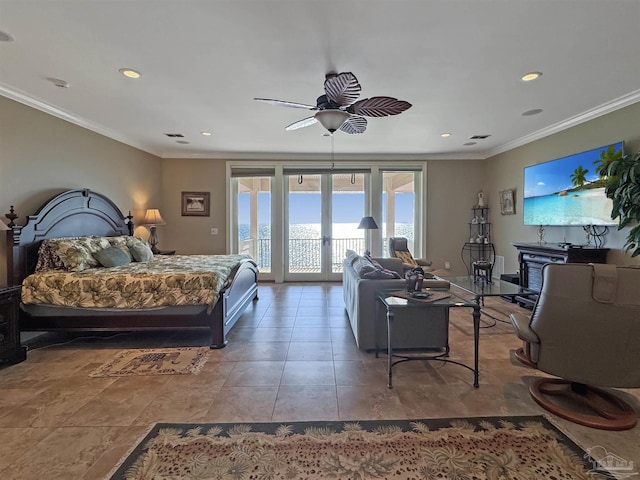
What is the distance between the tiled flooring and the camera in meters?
1.85

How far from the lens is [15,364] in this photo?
2.88 meters

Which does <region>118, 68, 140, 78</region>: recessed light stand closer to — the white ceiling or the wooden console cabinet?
the white ceiling

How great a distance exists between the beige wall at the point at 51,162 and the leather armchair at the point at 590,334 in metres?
4.95

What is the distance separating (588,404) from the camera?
2154 mm

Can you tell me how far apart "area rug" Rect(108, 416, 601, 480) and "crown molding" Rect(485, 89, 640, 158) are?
3.71 metres

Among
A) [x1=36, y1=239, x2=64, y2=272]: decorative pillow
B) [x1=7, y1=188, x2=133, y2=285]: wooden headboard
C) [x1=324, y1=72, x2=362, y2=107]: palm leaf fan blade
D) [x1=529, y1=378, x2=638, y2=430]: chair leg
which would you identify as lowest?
[x1=529, y1=378, x2=638, y2=430]: chair leg

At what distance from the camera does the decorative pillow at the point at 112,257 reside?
3762mm

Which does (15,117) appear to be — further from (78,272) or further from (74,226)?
(78,272)

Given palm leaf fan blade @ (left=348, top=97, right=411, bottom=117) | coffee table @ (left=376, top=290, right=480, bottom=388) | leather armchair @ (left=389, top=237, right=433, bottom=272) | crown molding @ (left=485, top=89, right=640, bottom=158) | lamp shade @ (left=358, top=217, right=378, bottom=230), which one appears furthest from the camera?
leather armchair @ (left=389, top=237, right=433, bottom=272)

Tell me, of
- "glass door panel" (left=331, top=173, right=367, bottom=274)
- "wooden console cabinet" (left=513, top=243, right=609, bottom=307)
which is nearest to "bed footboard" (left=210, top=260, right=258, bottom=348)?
"glass door panel" (left=331, top=173, right=367, bottom=274)

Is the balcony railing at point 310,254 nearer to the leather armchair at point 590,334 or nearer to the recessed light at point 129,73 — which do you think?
the recessed light at point 129,73

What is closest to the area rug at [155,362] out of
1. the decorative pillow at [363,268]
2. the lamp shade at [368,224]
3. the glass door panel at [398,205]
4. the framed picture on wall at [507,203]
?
the decorative pillow at [363,268]

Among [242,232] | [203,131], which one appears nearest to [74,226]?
[203,131]

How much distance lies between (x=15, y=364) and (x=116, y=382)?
45.4 inches
